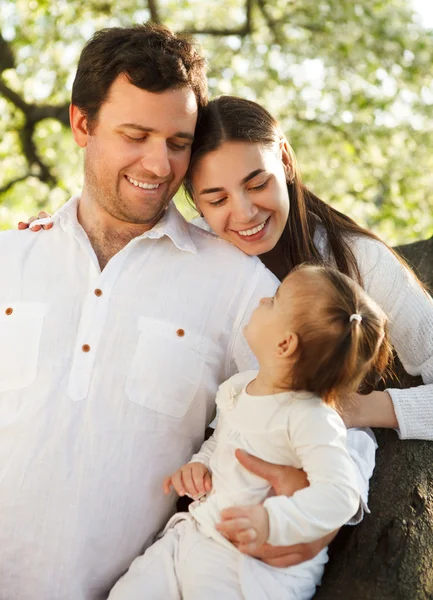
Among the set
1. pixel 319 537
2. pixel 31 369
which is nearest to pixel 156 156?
pixel 31 369

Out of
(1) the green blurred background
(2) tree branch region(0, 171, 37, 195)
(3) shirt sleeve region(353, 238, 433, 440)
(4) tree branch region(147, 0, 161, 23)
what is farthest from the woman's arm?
(2) tree branch region(0, 171, 37, 195)

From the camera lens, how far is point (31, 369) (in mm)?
2465

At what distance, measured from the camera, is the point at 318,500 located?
75.9 inches

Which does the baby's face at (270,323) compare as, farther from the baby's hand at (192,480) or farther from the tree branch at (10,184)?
the tree branch at (10,184)

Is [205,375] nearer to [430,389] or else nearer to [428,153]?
[430,389]

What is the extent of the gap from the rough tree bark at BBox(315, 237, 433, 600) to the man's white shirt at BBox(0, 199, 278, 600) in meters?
0.55

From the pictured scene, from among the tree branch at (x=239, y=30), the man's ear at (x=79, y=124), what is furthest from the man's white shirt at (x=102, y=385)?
the tree branch at (x=239, y=30)

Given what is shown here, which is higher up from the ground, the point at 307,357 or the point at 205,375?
the point at 307,357

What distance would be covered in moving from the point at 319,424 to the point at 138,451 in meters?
0.65

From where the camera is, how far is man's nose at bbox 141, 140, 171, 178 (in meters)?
2.59

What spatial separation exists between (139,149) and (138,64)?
0.27 metres

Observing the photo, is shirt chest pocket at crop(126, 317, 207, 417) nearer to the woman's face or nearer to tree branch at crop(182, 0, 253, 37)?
the woman's face

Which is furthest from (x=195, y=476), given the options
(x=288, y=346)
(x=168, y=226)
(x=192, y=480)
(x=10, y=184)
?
(x=10, y=184)

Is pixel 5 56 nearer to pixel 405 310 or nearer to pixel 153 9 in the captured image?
pixel 153 9
